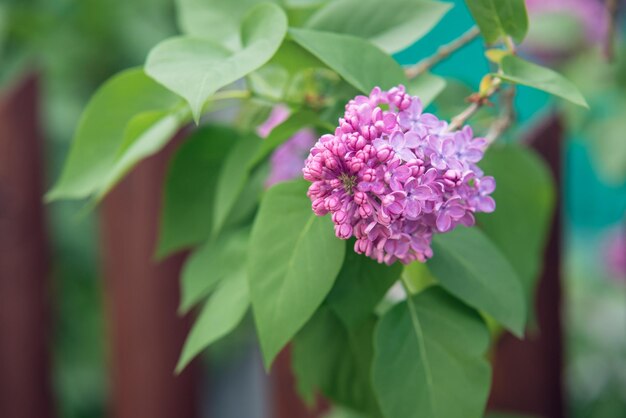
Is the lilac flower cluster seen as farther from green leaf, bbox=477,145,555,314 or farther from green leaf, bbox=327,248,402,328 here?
green leaf, bbox=477,145,555,314

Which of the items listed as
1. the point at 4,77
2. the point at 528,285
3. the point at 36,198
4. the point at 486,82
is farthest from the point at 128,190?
the point at 486,82

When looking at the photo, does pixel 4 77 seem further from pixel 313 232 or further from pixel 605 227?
pixel 313 232

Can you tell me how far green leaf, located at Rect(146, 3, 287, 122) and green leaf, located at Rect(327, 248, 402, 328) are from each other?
13 cm

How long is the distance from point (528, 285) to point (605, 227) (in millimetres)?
833

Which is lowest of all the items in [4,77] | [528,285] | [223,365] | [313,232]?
[223,365]

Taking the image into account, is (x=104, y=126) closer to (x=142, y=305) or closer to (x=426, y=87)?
(x=426, y=87)

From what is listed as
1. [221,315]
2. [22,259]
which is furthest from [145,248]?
[221,315]

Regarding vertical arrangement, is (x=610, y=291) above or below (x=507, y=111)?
below

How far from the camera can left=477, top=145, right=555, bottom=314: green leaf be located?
2.61 feet

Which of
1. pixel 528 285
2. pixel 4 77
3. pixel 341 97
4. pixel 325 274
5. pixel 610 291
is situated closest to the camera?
pixel 325 274

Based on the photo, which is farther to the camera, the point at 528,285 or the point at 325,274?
the point at 528,285

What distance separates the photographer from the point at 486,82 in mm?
577

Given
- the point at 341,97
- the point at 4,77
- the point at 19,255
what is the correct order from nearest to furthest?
the point at 341,97 → the point at 19,255 → the point at 4,77

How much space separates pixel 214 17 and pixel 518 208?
34 centimetres
